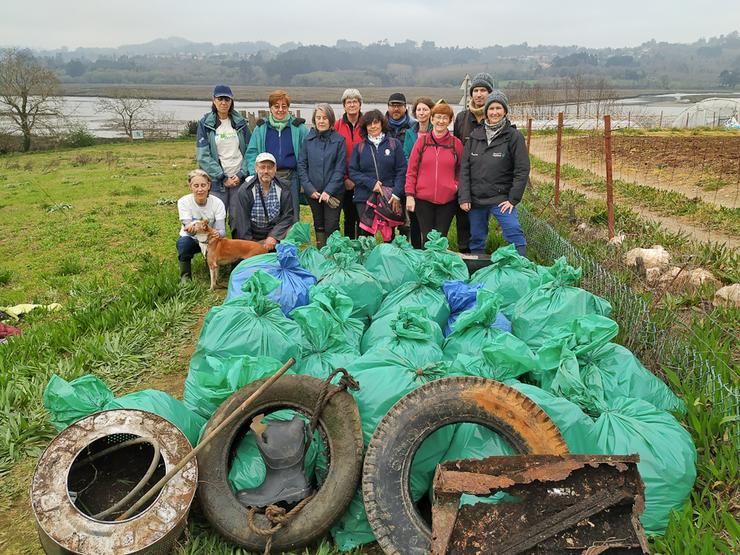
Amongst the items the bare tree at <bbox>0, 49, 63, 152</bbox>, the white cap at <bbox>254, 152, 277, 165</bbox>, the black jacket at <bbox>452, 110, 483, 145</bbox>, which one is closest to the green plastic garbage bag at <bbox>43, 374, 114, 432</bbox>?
the white cap at <bbox>254, 152, 277, 165</bbox>

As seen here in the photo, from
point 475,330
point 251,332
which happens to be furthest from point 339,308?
point 475,330

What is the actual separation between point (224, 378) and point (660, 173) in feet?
44.7

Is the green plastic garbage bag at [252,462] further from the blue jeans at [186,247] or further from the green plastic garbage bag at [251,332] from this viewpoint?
the blue jeans at [186,247]

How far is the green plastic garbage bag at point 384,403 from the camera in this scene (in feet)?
7.81

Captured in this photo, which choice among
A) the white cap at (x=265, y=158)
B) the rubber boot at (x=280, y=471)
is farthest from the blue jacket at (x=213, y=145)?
the rubber boot at (x=280, y=471)

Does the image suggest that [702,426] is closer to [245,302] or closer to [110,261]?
[245,302]

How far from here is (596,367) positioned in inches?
111

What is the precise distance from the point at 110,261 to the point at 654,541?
24.0ft

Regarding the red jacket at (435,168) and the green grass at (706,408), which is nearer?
the green grass at (706,408)

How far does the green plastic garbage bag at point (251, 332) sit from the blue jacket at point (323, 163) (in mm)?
2407

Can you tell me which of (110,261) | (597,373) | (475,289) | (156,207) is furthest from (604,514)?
(156,207)

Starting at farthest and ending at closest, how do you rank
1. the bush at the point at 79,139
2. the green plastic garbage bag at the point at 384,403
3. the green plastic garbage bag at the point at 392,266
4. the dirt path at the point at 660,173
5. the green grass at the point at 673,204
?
1. the bush at the point at 79,139
2. the dirt path at the point at 660,173
3. the green grass at the point at 673,204
4. the green plastic garbage bag at the point at 392,266
5. the green plastic garbage bag at the point at 384,403

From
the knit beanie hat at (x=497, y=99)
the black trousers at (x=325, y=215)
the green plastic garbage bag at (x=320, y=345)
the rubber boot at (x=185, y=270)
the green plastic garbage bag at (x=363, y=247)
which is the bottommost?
the rubber boot at (x=185, y=270)

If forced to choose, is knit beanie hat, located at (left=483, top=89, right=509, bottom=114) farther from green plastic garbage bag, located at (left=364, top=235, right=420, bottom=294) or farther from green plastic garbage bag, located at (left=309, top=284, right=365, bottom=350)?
green plastic garbage bag, located at (left=309, top=284, right=365, bottom=350)
